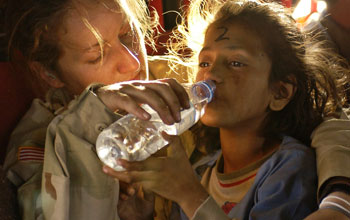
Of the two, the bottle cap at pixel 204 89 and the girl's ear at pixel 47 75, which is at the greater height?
the bottle cap at pixel 204 89

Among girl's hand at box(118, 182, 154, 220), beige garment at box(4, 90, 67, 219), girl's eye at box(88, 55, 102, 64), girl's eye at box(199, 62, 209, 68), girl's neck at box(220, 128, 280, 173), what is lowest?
girl's hand at box(118, 182, 154, 220)

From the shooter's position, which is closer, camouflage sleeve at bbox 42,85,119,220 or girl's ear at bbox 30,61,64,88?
camouflage sleeve at bbox 42,85,119,220

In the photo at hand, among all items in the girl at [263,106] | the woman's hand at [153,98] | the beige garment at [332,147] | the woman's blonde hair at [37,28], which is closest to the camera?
the woman's hand at [153,98]

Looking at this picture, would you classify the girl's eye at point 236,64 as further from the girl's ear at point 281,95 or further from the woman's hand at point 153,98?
the woman's hand at point 153,98

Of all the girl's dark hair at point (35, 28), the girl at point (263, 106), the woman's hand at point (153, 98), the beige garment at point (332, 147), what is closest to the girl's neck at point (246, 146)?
the girl at point (263, 106)

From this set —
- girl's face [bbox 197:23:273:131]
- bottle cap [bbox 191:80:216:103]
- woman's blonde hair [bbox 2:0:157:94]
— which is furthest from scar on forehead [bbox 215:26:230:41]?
woman's blonde hair [bbox 2:0:157:94]

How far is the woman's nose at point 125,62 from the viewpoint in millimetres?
1119

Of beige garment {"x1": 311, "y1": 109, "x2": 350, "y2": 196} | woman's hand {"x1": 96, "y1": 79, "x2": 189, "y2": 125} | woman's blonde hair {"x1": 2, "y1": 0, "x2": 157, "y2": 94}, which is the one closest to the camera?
woman's hand {"x1": 96, "y1": 79, "x2": 189, "y2": 125}

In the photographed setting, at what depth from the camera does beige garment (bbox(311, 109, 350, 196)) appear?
0.88 metres

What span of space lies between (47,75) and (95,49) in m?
0.18

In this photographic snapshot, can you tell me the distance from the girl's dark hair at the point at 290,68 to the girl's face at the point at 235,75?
0.03m

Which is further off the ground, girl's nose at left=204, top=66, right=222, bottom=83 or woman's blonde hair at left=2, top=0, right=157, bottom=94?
woman's blonde hair at left=2, top=0, right=157, bottom=94

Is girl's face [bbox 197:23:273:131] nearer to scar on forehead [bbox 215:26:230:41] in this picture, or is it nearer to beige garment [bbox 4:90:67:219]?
scar on forehead [bbox 215:26:230:41]

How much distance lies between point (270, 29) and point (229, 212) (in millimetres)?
513
